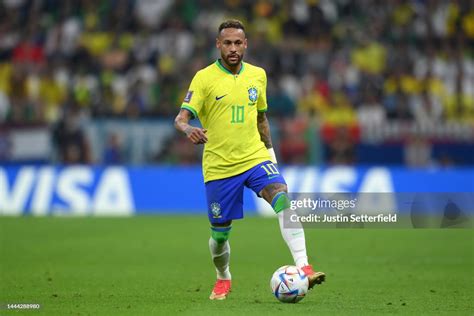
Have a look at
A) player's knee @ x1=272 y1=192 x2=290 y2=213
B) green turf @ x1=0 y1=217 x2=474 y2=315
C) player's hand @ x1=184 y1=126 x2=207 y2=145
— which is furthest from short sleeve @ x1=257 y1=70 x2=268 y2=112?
green turf @ x1=0 y1=217 x2=474 y2=315

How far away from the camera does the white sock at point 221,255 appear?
970 cm

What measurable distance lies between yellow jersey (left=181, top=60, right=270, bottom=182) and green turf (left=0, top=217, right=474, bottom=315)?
128 centimetres

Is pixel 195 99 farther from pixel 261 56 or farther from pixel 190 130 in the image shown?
pixel 261 56

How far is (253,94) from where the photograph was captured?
9555 mm

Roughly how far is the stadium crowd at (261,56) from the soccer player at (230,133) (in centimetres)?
1215

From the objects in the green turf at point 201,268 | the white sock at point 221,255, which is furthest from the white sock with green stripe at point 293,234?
the white sock at point 221,255

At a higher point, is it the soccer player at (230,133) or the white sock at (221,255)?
the soccer player at (230,133)

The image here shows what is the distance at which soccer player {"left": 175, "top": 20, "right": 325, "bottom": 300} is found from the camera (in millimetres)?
9367

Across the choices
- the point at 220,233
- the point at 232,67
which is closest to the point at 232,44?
the point at 232,67

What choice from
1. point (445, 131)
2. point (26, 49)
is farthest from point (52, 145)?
point (445, 131)

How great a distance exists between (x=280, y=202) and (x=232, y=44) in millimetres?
1517

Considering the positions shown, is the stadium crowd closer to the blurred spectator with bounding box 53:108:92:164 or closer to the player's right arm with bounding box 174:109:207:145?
the blurred spectator with bounding box 53:108:92:164

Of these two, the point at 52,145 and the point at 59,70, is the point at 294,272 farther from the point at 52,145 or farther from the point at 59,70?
the point at 59,70

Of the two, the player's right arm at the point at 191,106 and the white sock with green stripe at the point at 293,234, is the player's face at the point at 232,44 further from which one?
the white sock with green stripe at the point at 293,234
